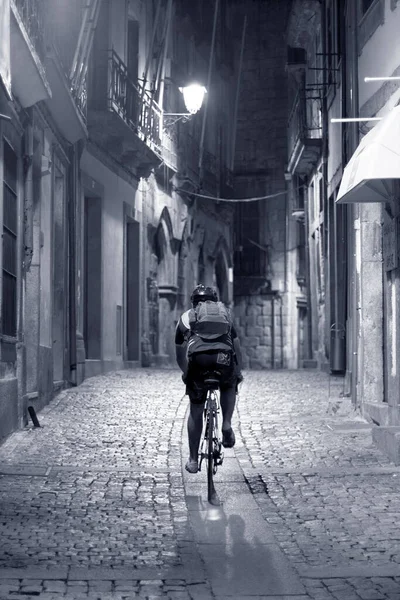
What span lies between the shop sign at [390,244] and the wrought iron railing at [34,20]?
4505mm

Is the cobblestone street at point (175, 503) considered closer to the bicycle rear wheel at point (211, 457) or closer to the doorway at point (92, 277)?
the bicycle rear wheel at point (211, 457)

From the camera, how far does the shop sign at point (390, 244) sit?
1294cm

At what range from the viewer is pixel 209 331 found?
931 centimetres

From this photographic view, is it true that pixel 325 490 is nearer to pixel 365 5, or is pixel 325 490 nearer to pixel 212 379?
pixel 212 379

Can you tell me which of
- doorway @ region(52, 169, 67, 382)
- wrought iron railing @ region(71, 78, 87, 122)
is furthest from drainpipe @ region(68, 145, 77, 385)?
wrought iron railing @ region(71, 78, 87, 122)

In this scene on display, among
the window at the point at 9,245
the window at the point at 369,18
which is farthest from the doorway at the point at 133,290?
the window at the point at 9,245

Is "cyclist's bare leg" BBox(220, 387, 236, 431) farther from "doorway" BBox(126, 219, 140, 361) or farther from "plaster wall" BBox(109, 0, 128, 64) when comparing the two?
"doorway" BBox(126, 219, 140, 361)

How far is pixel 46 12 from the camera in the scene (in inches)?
595

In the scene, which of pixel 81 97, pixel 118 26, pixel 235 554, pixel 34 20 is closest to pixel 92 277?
pixel 81 97

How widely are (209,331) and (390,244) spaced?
4470 millimetres

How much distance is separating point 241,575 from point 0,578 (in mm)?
1241

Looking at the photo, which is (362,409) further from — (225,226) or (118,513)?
(225,226)

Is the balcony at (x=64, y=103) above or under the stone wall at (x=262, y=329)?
above

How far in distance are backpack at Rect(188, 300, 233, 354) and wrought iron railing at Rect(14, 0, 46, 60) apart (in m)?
5.31
